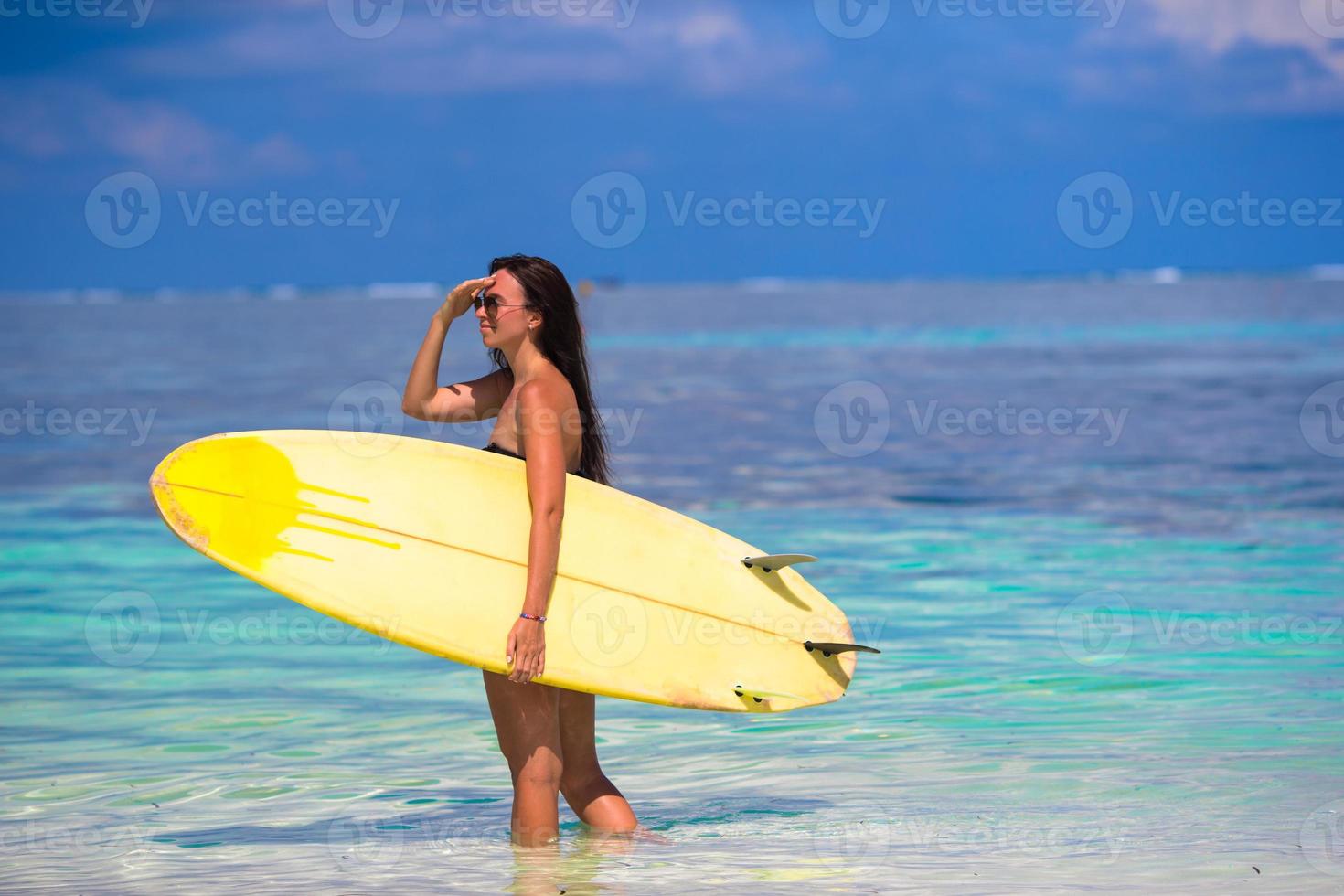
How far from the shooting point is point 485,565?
452 centimetres

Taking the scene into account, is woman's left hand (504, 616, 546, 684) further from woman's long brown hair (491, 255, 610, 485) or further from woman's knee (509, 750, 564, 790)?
woman's long brown hair (491, 255, 610, 485)

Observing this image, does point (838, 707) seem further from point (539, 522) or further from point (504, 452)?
point (539, 522)

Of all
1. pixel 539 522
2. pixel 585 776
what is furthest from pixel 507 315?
pixel 585 776

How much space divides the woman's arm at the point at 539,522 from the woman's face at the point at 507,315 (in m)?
0.19

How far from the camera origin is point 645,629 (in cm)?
466

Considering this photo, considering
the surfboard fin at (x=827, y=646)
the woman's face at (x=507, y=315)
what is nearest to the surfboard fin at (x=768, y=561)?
the surfboard fin at (x=827, y=646)

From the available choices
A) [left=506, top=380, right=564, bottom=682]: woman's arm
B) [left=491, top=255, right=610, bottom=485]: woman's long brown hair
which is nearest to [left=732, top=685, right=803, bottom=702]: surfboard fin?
[left=506, top=380, right=564, bottom=682]: woman's arm

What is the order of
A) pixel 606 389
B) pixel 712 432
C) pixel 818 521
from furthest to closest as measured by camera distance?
pixel 606 389 → pixel 712 432 → pixel 818 521

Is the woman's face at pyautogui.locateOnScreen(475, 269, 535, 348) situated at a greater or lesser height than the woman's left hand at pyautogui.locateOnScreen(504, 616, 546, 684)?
greater

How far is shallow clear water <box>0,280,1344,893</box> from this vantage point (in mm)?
4555

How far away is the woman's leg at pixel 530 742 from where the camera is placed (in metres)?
4.36

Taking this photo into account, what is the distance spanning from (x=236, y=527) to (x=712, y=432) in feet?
43.9

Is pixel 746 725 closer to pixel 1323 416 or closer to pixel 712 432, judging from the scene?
pixel 712 432

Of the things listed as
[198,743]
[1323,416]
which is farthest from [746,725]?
[1323,416]
